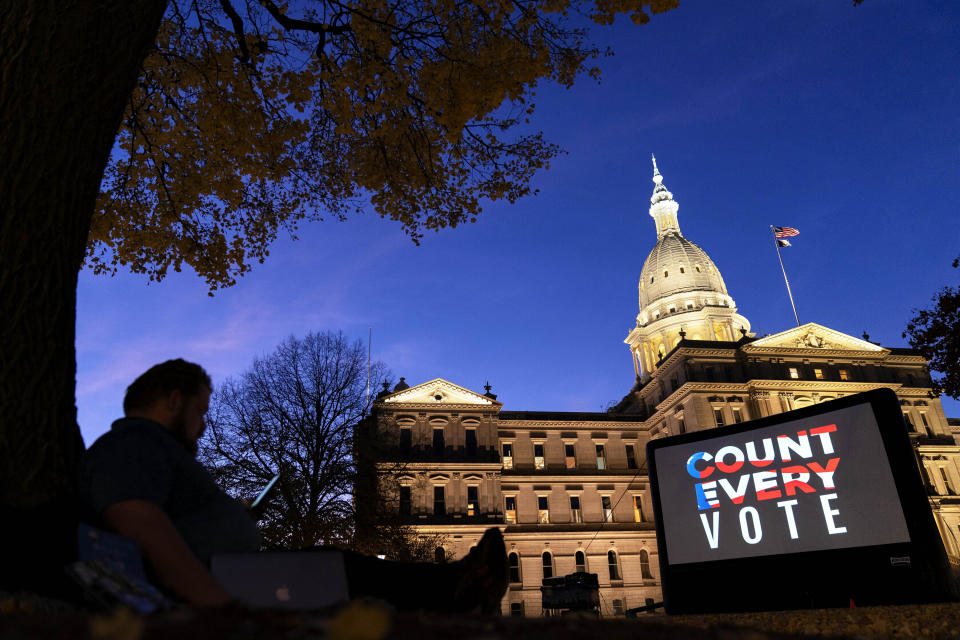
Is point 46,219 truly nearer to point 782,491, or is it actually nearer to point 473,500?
point 782,491

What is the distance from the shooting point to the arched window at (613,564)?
45.2 metres

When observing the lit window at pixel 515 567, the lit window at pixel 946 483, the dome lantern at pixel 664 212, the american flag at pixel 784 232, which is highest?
the dome lantern at pixel 664 212

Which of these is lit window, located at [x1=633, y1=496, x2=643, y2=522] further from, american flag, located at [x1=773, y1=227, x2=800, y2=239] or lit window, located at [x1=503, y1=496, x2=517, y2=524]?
american flag, located at [x1=773, y1=227, x2=800, y2=239]

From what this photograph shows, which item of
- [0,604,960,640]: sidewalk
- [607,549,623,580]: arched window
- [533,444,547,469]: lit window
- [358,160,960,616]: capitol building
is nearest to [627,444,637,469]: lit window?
[358,160,960,616]: capitol building

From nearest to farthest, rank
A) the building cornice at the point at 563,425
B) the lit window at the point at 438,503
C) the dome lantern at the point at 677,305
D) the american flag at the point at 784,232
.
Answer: the lit window at the point at 438,503 → the building cornice at the point at 563,425 → the american flag at the point at 784,232 → the dome lantern at the point at 677,305

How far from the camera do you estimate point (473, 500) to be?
4484cm

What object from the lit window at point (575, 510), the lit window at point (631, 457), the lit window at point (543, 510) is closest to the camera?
the lit window at point (543, 510)

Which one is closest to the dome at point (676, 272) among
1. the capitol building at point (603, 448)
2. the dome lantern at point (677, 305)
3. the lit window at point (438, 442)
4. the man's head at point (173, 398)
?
the dome lantern at point (677, 305)

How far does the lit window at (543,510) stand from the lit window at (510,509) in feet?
6.28

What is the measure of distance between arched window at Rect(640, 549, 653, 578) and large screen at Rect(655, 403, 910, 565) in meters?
38.9

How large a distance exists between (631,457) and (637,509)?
437 cm

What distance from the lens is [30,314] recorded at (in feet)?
8.27

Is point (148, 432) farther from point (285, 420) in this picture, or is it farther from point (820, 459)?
point (285, 420)

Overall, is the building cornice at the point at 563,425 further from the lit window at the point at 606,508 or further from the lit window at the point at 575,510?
the lit window at the point at 606,508
